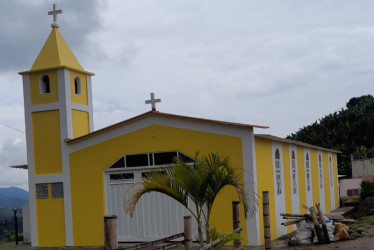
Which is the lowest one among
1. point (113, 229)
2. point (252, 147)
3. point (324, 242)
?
point (324, 242)

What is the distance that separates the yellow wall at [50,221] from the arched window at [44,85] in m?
3.06

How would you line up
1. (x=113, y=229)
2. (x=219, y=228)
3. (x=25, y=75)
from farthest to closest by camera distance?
(x=25, y=75), (x=219, y=228), (x=113, y=229)

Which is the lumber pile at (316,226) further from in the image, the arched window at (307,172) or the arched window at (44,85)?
the arched window at (44,85)

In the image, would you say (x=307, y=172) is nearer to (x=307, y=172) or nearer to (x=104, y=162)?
(x=307, y=172)

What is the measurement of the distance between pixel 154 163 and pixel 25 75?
560 centimetres

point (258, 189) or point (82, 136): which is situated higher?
point (82, 136)

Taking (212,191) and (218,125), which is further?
(218,125)

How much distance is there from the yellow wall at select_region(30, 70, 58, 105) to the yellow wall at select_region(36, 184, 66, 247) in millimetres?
2741

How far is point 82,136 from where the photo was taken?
18.0 meters

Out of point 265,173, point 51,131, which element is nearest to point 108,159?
point 51,131

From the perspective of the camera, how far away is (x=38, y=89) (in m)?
19.1

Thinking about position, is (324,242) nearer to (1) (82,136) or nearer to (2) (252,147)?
(2) (252,147)

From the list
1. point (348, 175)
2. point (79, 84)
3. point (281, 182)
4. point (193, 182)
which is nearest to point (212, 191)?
point (193, 182)

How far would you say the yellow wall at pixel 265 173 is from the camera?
1606 cm
